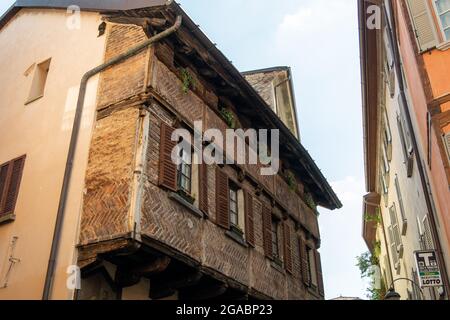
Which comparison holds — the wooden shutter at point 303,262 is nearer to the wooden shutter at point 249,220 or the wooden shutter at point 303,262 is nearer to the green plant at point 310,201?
the green plant at point 310,201

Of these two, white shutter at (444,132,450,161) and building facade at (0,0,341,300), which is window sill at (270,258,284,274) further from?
white shutter at (444,132,450,161)

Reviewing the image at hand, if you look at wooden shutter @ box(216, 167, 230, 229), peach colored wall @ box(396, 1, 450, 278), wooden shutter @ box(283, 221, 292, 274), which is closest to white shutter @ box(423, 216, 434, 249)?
peach colored wall @ box(396, 1, 450, 278)

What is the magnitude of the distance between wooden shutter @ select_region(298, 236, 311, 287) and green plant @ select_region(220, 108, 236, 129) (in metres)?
4.71

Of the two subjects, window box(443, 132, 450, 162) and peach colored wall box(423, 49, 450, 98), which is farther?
peach colored wall box(423, 49, 450, 98)

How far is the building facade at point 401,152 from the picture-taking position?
9.90 meters

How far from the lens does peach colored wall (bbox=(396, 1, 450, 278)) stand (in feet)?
29.0

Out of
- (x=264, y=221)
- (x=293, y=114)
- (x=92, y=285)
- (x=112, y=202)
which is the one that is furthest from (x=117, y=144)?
(x=293, y=114)

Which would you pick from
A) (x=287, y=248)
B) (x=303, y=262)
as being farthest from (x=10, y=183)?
(x=303, y=262)

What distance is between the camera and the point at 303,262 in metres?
14.4

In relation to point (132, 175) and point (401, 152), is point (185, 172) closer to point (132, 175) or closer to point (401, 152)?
point (132, 175)

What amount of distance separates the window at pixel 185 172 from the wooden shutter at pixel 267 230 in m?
3.19

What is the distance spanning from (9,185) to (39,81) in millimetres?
2829

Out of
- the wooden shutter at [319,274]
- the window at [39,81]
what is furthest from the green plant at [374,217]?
the window at [39,81]

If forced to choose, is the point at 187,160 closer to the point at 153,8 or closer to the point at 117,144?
the point at 117,144
